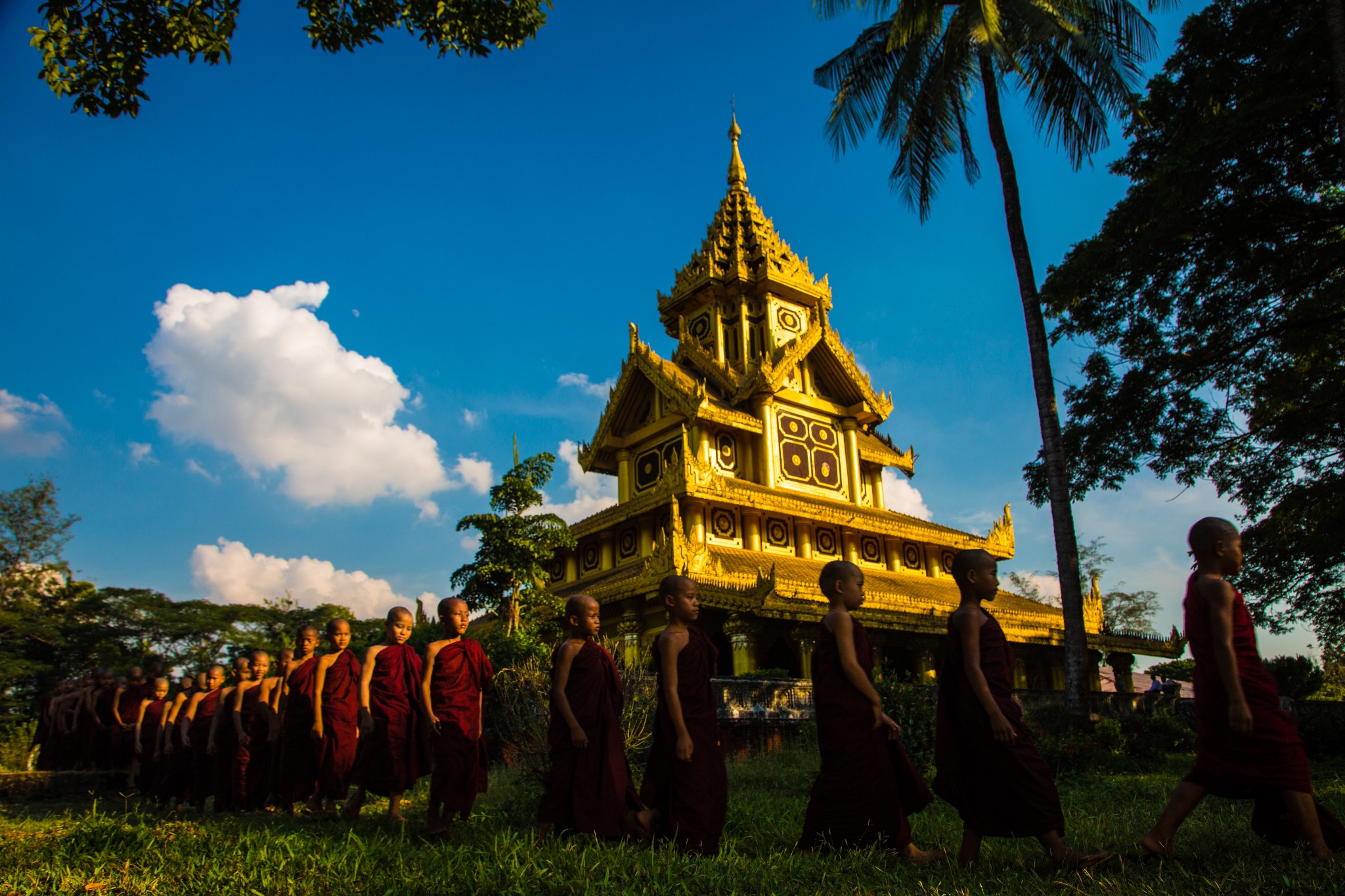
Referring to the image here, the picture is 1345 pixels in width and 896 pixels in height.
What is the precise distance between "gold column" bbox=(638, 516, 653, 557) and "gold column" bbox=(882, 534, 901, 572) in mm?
6716

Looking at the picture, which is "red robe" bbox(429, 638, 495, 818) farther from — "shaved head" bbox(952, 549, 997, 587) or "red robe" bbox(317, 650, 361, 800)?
"shaved head" bbox(952, 549, 997, 587)

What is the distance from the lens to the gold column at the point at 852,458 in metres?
26.1

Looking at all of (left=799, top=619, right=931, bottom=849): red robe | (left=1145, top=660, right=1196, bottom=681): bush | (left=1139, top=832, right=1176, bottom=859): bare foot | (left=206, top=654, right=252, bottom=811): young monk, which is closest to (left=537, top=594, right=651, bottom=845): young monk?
(left=799, top=619, right=931, bottom=849): red robe

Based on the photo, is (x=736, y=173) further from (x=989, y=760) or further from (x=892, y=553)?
(x=989, y=760)

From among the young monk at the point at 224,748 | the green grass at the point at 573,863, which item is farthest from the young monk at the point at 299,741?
the green grass at the point at 573,863

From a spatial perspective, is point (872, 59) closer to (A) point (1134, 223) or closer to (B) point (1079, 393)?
(A) point (1134, 223)

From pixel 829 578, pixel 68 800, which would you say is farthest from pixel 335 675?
pixel 68 800

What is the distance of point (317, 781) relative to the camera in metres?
8.12

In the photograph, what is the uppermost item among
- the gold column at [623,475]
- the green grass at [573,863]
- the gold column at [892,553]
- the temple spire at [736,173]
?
the temple spire at [736,173]

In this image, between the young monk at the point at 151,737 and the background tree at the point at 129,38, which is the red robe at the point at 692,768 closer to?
the background tree at the point at 129,38

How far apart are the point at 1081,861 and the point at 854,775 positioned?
1.16 metres

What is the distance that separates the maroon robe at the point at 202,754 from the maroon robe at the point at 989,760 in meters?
7.65

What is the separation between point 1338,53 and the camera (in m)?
9.93

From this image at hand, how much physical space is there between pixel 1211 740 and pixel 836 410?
22947 mm
